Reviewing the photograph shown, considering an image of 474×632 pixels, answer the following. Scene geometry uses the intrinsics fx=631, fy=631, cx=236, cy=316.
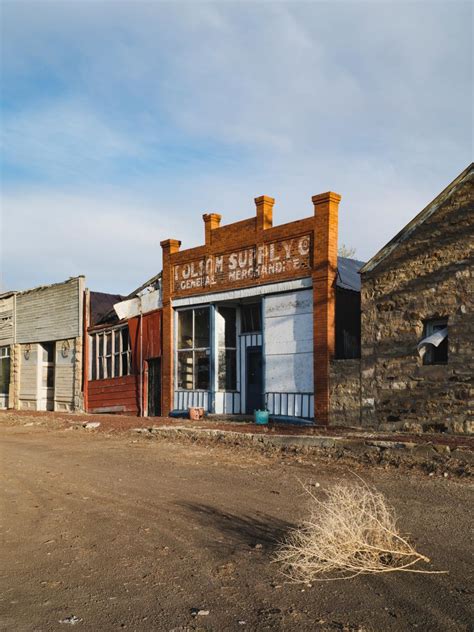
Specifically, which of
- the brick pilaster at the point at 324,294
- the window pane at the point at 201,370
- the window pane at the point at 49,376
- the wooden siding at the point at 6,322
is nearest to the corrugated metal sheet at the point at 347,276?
the brick pilaster at the point at 324,294

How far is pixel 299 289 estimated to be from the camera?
1722cm

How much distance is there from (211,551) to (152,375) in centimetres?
1693

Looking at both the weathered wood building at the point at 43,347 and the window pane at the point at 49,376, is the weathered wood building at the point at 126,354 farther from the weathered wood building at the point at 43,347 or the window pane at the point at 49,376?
the window pane at the point at 49,376

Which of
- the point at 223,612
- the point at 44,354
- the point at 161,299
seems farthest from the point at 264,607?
the point at 44,354

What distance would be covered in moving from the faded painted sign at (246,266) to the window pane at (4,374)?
13917mm

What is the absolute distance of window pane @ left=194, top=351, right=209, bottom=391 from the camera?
20.4m

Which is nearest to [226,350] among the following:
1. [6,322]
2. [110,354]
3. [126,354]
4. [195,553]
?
[126,354]

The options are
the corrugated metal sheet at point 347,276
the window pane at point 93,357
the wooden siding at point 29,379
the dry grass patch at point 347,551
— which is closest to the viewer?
the dry grass patch at point 347,551

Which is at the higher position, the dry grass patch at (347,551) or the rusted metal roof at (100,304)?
the rusted metal roof at (100,304)

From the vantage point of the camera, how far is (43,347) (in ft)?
96.0

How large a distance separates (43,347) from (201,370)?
460 inches

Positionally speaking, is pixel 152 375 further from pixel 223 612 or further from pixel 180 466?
pixel 223 612

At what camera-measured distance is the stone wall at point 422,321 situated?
44.0 feet

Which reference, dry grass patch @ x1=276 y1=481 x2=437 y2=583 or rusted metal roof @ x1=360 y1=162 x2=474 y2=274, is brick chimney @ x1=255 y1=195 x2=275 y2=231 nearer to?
rusted metal roof @ x1=360 y1=162 x2=474 y2=274
